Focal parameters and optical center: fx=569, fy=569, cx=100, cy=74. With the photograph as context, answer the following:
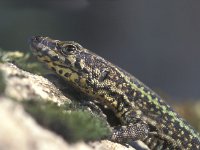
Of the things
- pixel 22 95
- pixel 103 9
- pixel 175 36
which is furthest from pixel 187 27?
pixel 22 95

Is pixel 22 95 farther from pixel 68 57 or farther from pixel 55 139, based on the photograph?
pixel 68 57

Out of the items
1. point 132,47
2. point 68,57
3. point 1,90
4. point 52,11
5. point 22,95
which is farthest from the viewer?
point 132,47

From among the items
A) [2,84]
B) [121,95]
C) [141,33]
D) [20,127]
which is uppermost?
[141,33]

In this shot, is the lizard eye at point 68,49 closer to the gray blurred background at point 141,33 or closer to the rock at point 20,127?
the rock at point 20,127

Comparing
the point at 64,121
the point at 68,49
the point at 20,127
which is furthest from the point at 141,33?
the point at 20,127

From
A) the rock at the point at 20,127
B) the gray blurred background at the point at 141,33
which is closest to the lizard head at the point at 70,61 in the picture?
the rock at the point at 20,127

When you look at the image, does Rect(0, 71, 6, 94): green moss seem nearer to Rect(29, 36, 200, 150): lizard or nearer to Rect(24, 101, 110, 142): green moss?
Rect(24, 101, 110, 142): green moss

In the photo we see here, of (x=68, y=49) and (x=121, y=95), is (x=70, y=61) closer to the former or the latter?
(x=68, y=49)
